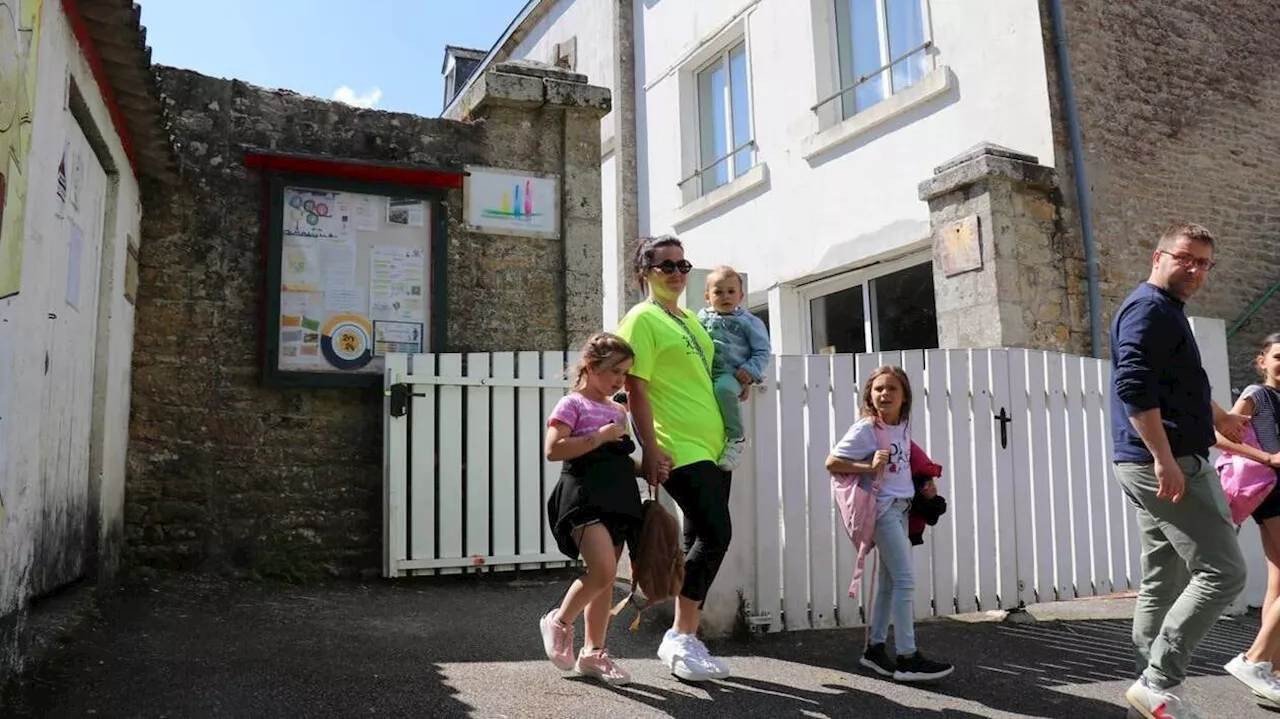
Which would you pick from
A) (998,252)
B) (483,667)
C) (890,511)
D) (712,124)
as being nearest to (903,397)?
(890,511)

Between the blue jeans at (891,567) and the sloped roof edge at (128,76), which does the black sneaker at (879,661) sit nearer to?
the blue jeans at (891,567)

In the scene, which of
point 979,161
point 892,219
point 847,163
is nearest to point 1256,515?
point 979,161

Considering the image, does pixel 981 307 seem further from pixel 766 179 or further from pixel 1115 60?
pixel 766 179

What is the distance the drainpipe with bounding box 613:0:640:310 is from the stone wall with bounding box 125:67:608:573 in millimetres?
6227

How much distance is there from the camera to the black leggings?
3746mm

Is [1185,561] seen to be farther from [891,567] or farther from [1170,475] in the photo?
[891,567]

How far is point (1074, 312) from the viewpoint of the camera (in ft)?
24.7

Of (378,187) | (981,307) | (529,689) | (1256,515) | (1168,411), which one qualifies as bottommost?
(529,689)

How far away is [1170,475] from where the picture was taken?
3314 millimetres

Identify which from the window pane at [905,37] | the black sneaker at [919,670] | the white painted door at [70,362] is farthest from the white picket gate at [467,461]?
the window pane at [905,37]

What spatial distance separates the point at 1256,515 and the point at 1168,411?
3.51 ft

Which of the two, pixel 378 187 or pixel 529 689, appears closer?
pixel 529 689

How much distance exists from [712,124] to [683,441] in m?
9.08

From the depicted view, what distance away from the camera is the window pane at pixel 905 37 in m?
9.05
